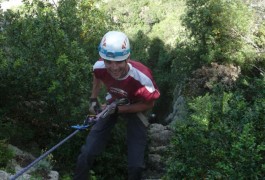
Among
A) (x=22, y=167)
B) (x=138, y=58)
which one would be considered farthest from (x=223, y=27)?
(x=22, y=167)

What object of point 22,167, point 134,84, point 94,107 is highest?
point 134,84

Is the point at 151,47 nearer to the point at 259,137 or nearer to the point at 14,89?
the point at 14,89

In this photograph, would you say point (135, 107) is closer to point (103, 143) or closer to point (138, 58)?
point (103, 143)

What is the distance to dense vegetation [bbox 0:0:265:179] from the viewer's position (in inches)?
186

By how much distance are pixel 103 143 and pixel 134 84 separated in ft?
3.23

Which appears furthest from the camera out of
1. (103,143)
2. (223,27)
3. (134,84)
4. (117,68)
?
(223,27)

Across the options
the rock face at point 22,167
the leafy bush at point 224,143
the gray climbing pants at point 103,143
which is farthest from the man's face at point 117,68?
the rock face at point 22,167

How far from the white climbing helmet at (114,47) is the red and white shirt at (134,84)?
42cm

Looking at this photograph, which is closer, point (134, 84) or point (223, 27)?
point (134, 84)

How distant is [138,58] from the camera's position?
730 inches

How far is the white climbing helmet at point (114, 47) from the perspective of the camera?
15.6ft

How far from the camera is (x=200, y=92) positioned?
16688 mm

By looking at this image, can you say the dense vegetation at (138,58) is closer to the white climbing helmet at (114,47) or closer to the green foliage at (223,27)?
the green foliage at (223,27)

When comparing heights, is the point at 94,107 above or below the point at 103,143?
above
